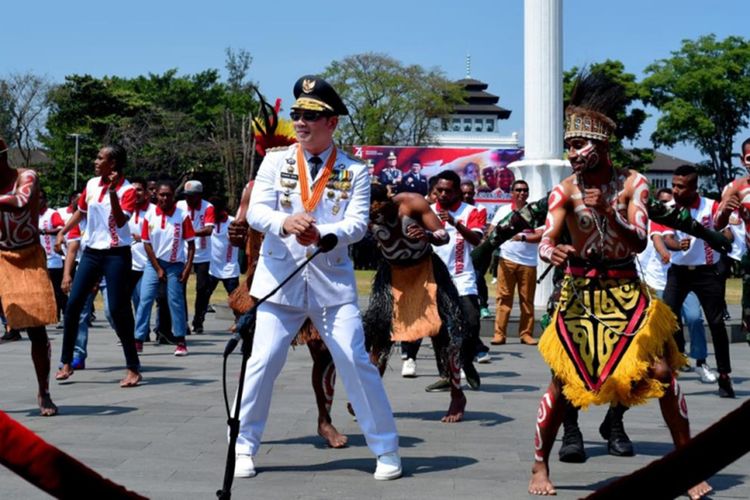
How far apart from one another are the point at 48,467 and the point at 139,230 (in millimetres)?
12357

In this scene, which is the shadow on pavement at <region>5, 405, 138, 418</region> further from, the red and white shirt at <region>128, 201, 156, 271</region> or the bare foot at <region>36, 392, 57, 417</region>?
the red and white shirt at <region>128, 201, 156, 271</region>

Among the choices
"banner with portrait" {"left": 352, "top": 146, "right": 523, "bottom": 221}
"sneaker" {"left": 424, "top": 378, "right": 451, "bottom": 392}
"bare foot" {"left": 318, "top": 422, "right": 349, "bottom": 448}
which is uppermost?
"banner with portrait" {"left": 352, "top": 146, "right": 523, "bottom": 221}

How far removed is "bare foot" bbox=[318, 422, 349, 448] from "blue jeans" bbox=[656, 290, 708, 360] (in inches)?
216

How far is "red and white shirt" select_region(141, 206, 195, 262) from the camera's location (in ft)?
49.6

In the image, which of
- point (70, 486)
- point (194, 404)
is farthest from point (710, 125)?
point (70, 486)

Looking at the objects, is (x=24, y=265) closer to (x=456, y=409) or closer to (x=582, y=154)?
(x=456, y=409)

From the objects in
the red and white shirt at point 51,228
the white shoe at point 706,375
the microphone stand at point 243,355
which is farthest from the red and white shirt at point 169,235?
the microphone stand at point 243,355

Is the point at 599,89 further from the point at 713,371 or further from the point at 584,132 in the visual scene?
the point at 713,371

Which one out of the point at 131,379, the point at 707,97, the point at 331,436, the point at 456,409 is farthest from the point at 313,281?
the point at 707,97

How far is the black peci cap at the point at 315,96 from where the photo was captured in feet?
23.3

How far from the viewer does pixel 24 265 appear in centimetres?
900

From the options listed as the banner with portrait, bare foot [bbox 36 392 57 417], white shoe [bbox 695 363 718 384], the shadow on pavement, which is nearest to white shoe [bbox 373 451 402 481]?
the shadow on pavement

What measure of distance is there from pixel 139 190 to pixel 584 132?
30.3ft

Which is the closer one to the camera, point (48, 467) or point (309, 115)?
point (48, 467)
